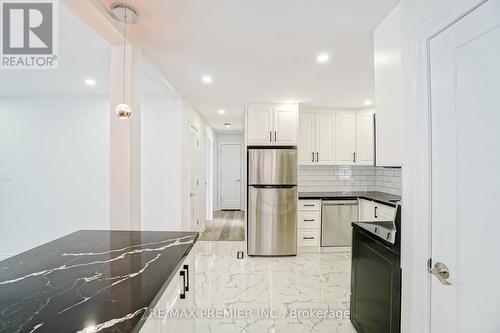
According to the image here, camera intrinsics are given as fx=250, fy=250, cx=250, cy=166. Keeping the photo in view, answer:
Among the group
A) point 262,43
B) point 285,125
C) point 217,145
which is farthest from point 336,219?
point 217,145

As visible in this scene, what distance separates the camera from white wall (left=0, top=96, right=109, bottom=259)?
12.4ft

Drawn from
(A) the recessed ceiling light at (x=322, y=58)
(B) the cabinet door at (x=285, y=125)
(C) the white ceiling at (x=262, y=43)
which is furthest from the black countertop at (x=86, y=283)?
(B) the cabinet door at (x=285, y=125)

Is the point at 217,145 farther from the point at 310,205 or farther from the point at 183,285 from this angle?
the point at 183,285

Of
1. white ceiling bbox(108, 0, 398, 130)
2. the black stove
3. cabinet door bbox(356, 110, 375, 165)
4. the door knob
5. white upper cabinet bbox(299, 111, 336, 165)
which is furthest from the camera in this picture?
white upper cabinet bbox(299, 111, 336, 165)

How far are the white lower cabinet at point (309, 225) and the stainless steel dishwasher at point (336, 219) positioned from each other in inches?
3.1

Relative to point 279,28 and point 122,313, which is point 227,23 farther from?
point 122,313

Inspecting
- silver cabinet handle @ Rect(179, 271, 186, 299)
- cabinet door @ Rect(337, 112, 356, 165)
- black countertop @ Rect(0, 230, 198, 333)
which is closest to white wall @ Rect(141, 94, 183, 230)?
black countertop @ Rect(0, 230, 198, 333)

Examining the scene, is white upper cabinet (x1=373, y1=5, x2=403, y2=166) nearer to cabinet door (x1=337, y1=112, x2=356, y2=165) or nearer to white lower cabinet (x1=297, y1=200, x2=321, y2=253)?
white lower cabinet (x1=297, y1=200, x2=321, y2=253)

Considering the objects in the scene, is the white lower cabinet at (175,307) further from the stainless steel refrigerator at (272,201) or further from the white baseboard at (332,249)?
the white baseboard at (332,249)

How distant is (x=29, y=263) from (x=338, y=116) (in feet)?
14.3

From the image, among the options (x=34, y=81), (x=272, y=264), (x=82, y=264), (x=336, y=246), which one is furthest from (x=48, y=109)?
(x=336, y=246)

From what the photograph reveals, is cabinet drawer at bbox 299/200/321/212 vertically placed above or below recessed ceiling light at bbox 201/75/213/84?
below

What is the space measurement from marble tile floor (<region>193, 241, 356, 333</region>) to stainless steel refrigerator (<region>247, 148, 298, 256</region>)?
0.63 ft

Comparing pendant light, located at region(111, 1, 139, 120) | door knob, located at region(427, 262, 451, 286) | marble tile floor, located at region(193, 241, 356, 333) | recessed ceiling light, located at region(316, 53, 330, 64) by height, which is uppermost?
recessed ceiling light, located at region(316, 53, 330, 64)
